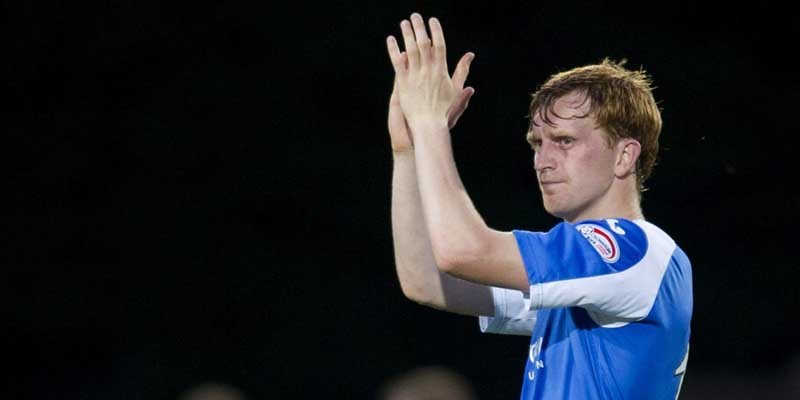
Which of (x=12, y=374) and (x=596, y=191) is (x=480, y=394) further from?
(x=596, y=191)

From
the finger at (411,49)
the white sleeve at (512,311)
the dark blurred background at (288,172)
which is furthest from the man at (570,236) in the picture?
the dark blurred background at (288,172)

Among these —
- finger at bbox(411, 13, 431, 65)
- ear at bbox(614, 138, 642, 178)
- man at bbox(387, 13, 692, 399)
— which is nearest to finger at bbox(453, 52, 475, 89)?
man at bbox(387, 13, 692, 399)

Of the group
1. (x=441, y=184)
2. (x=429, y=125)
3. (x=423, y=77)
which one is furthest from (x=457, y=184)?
(x=423, y=77)

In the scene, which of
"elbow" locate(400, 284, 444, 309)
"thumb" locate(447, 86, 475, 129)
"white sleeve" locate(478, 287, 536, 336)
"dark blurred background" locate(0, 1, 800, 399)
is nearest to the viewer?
"thumb" locate(447, 86, 475, 129)

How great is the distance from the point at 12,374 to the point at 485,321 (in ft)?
18.1

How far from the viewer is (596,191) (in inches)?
113

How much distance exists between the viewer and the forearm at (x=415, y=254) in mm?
3100

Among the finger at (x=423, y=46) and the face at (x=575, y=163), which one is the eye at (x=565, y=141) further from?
the finger at (x=423, y=46)

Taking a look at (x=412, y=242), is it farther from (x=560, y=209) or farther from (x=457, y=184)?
(x=457, y=184)

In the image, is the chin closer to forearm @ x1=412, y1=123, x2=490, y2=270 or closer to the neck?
the neck

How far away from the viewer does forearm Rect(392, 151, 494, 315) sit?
3.10 metres

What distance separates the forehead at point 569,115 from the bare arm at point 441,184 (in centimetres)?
32

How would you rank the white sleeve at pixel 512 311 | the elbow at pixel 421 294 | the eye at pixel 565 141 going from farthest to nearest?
1. the white sleeve at pixel 512 311
2. the elbow at pixel 421 294
3. the eye at pixel 565 141

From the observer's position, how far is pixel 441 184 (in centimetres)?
252
